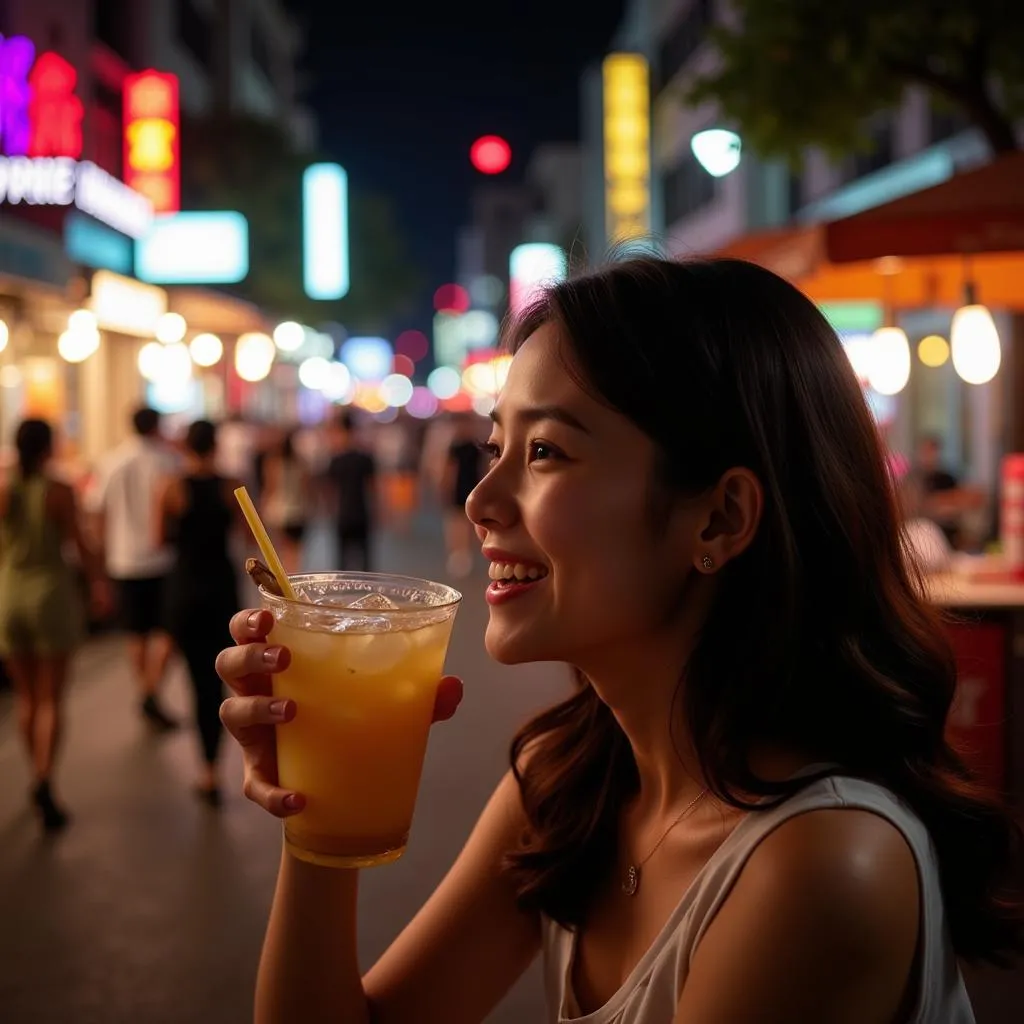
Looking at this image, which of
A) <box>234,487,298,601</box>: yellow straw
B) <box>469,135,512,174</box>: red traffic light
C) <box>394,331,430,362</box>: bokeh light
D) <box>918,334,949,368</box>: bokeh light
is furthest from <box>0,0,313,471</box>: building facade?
<box>394,331,430,362</box>: bokeh light

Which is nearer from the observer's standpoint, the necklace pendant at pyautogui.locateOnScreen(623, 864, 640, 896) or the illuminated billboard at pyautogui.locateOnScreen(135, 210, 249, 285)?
the necklace pendant at pyautogui.locateOnScreen(623, 864, 640, 896)

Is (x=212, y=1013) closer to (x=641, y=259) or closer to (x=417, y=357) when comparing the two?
(x=641, y=259)

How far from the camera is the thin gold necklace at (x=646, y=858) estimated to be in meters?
1.82

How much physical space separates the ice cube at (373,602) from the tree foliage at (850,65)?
8.73m

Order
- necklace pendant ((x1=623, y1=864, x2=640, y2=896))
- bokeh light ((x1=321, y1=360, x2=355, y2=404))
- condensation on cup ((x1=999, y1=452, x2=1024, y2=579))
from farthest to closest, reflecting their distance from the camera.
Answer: bokeh light ((x1=321, y1=360, x2=355, y2=404))
condensation on cup ((x1=999, y1=452, x2=1024, y2=579))
necklace pendant ((x1=623, y1=864, x2=640, y2=896))

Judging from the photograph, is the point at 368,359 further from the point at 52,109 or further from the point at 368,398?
the point at 52,109

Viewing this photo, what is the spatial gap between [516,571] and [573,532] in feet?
0.39

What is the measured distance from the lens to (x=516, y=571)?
1.74 m

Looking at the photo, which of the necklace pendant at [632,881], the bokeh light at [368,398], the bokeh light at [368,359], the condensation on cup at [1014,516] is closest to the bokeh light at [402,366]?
the bokeh light at [368,359]

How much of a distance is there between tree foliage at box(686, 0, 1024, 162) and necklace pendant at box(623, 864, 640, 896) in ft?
28.7

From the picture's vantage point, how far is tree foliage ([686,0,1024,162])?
9.30 m

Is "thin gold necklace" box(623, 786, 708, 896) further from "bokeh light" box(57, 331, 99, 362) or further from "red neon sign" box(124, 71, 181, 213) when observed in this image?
"red neon sign" box(124, 71, 181, 213)

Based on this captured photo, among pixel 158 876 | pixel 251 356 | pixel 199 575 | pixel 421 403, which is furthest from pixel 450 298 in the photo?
pixel 158 876

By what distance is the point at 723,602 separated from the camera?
68.7 inches
